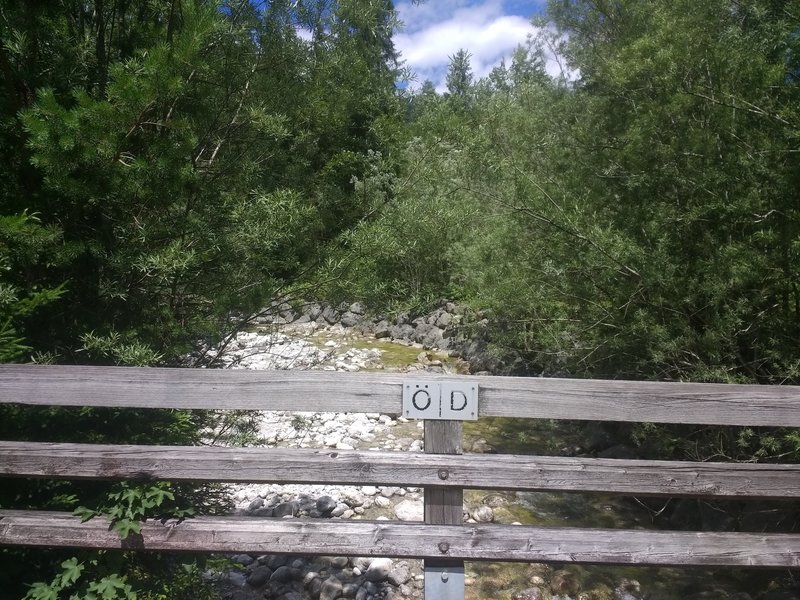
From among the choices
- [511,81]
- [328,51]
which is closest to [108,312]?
[328,51]

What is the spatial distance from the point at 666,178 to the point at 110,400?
479 centimetres

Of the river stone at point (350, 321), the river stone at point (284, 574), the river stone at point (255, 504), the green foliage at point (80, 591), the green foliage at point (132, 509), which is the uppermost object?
the river stone at point (350, 321)

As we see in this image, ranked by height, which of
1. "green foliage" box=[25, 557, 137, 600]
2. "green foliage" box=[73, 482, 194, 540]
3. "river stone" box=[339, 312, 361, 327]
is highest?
"river stone" box=[339, 312, 361, 327]

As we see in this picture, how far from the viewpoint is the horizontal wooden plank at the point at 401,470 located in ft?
8.57

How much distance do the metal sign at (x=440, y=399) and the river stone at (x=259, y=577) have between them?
8.31ft

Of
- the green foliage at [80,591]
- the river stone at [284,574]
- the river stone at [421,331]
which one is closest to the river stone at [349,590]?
the river stone at [284,574]

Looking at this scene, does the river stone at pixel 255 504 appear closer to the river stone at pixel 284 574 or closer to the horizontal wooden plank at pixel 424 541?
the river stone at pixel 284 574

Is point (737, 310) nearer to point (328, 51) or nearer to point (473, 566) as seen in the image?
point (473, 566)

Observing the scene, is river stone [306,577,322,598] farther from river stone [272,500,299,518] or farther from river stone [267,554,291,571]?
river stone [272,500,299,518]

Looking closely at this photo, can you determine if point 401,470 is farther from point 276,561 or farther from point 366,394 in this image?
point 276,561

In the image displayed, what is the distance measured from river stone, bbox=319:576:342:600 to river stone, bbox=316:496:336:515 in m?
1.02

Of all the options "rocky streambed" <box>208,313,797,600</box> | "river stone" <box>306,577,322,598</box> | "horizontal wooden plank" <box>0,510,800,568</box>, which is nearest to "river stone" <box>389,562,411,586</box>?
"rocky streambed" <box>208,313,797,600</box>

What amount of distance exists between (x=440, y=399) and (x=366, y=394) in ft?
1.04

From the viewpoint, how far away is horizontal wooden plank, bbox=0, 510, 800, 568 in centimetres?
265
